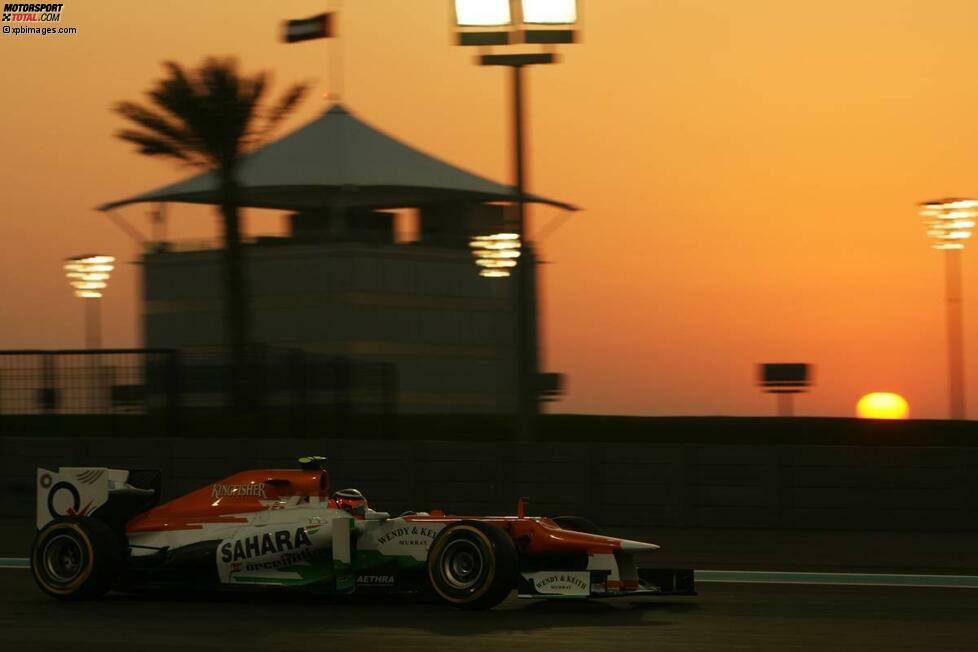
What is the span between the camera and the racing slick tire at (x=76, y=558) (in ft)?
34.3

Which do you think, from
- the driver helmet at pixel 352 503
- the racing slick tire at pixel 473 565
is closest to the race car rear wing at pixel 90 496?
the driver helmet at pixel 352 503

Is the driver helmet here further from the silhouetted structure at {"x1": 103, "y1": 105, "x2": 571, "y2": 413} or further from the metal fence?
the silhouetted structure at {"x1": 103, "y1": 105, "x2": 571, "y2": 413}

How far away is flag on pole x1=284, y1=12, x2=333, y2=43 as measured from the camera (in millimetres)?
32438

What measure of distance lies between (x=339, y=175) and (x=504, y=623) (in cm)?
3698

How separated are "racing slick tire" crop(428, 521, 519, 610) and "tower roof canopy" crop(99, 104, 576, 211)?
1366 inches

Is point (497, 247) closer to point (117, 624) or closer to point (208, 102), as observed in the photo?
point (208, 102)

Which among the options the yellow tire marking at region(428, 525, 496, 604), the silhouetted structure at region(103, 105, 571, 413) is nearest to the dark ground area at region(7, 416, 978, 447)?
the yellow tire marking at region(428, 525, 496, 604)

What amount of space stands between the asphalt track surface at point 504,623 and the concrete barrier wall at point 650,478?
5.77m

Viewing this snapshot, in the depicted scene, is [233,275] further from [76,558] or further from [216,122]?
[76,558]

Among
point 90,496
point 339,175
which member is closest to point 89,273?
point 339,175

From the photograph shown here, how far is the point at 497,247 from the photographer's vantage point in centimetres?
3844

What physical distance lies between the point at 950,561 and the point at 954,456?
114 inches

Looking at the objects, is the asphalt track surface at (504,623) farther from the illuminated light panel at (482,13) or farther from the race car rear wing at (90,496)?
the illuminated light panel at (482,13)

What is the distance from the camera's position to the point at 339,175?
45.5 m
